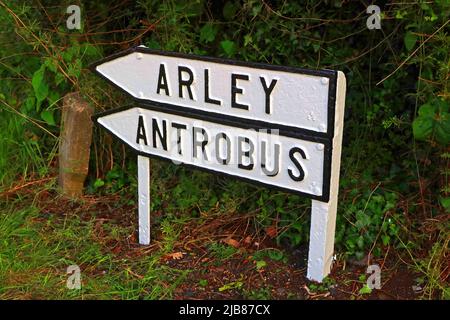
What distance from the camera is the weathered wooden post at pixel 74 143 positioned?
3518 mm

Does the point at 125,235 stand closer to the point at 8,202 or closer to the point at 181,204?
the point at 181,204

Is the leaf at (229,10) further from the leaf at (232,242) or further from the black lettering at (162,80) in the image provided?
the leaf at (232,242)

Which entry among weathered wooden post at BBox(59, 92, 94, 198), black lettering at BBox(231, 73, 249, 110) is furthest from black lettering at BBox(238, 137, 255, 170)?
weathered wooden post at BBox(59, 92, 94, 198)

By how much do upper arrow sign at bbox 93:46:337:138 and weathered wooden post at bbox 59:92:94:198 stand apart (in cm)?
54

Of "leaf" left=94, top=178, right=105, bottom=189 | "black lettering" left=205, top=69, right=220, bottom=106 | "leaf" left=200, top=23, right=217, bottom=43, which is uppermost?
"leaf" left=200, top=23, right=217, bottom=43

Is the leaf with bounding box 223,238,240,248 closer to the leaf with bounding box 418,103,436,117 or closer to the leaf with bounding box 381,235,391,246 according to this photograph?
the leaf with bounding box 381,235,391,246

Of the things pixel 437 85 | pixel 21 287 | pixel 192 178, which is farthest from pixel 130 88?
pixel 437 85

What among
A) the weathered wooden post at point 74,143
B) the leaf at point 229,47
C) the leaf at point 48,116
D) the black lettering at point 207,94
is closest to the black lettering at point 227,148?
the black lettering at point 207,94

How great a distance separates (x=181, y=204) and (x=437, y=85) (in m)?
→ 1.39

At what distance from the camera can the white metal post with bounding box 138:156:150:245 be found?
3039mm

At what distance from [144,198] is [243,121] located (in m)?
0.75

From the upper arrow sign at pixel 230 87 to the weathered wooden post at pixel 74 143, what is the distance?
540mm

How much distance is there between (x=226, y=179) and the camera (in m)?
3.29

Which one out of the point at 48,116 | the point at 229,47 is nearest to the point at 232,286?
Result: the point at 229,47
